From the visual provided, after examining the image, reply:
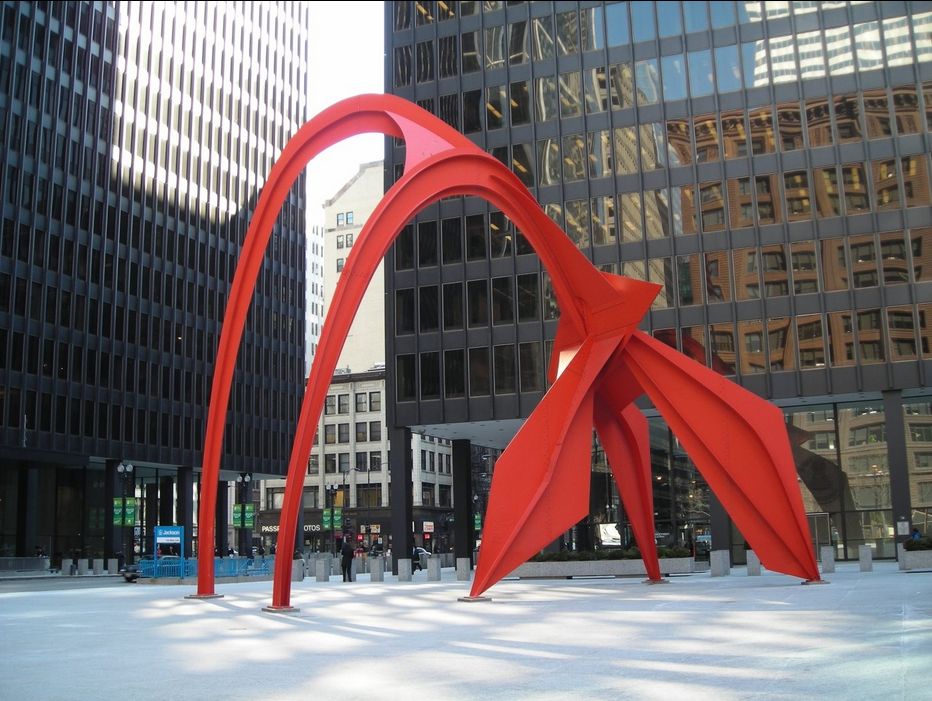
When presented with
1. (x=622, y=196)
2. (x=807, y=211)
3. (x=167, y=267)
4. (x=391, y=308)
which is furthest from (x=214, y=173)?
(x=807, y=211)

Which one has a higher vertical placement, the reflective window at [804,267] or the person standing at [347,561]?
the reflective window at [804,267]

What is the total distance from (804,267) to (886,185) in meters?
4.65

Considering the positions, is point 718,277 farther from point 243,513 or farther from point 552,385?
→ point 243,513

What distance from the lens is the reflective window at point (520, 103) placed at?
45.4 metres

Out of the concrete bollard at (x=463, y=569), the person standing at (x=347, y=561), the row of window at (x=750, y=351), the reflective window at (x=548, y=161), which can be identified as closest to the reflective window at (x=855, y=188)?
the row of window at (x=750, y=351)

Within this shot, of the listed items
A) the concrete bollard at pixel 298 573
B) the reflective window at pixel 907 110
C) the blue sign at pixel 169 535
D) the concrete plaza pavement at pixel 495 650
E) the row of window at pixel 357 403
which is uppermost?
the reflective window at pixel 907 110

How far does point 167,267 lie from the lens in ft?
235


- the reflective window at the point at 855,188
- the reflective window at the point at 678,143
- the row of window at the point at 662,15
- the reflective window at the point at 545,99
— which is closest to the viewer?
the reflective window at the point at 855,188

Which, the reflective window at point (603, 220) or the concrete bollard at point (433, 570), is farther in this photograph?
the reflective window at point (603, 220)

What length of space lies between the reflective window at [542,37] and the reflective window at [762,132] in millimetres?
9973

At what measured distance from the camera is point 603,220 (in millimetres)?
43531

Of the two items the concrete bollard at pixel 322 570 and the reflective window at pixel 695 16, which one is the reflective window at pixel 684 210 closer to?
the reflective window at pixel 695 16

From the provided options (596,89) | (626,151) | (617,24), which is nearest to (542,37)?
(617,24)

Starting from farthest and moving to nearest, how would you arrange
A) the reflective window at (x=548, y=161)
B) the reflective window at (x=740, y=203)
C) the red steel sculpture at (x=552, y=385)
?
the reflective window at (x=548, y=161) < the reflective window at (x=740, y=203) < the red steel sculpture at (x=552, y=385)
